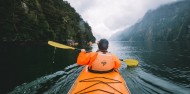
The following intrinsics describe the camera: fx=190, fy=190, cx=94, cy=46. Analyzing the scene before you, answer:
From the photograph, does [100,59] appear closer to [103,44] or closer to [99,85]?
[103,44]

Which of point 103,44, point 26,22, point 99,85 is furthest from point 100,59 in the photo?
point 26,22

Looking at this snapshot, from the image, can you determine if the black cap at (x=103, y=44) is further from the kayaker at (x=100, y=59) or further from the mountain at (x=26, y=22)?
the mountain at (x=26, y=22)

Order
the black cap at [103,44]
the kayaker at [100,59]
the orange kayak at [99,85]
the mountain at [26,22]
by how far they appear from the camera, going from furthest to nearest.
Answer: the mountain at [26,22] → the black cap at [103,44] → the kayaker at [100,59] → the orange kayak at [99,85]

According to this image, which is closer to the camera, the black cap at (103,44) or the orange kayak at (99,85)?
the orange kayak at (99,85)

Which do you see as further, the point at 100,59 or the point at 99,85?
the point at 100,59

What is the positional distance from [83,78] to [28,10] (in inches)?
1833

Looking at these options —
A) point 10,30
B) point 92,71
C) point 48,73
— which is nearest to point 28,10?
point 10,30

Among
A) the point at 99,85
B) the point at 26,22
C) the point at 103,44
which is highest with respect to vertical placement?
the point at 26,22

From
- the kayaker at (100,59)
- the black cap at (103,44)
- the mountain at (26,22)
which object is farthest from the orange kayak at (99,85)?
the mountain at (26,22)

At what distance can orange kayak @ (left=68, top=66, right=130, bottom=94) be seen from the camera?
6425 millimetres

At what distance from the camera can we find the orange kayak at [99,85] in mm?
6425

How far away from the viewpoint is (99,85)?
21.9 ft

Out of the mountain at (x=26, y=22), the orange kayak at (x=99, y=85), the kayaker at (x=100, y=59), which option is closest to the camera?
the orange kayak at (x=99, y=85)

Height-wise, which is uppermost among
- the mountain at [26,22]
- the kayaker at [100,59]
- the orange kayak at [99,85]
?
the mountain at [26,22]
